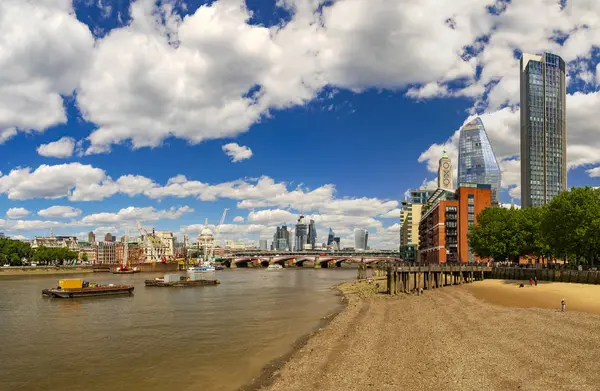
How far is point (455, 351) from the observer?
3058cm

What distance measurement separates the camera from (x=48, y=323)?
54.4 metres

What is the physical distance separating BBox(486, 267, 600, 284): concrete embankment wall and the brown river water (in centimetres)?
3587

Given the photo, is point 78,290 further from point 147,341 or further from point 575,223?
point 575,223

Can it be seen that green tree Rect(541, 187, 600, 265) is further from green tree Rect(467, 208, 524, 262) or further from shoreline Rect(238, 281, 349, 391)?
shoreline Rect(238, 281, 349, 391)

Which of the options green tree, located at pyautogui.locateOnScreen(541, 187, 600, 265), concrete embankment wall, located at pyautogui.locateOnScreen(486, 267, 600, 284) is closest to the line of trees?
green tree, located at pyautogui.locateOnScreen(541, 187, 600, 265)

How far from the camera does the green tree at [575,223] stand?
246 ft

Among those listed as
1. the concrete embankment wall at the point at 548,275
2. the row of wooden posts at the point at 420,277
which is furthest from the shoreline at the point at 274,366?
the concrete embankment wall at the point at 548,275

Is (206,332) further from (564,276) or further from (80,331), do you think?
(564,276)

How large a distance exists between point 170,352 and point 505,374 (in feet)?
82.6

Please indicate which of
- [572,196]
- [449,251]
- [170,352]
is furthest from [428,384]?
[449,251]

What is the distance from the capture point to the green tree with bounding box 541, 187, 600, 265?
74.9m

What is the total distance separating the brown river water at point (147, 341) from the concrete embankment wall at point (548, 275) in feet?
118

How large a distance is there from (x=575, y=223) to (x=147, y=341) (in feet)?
227

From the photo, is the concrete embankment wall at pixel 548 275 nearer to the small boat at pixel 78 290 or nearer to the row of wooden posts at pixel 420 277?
the row of wooden posts at pixel 420 277
